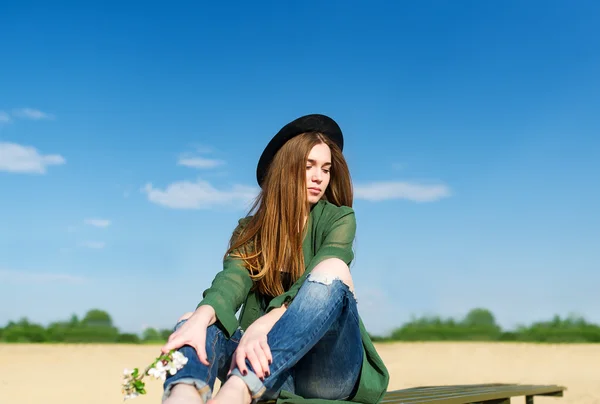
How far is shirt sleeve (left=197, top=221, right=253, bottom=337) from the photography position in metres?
2.37

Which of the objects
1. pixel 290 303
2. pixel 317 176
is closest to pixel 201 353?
pixel 290 303

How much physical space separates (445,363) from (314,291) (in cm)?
708

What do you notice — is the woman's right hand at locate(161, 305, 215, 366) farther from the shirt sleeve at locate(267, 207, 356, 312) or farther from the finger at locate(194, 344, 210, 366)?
the shirt sleeve at locate(267, 207, 356, 312)

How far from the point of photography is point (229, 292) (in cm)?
248

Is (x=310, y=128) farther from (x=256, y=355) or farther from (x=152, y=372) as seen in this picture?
(x=152, y=372)

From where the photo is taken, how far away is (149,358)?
29.0ft

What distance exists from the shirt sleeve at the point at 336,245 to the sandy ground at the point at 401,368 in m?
4.03

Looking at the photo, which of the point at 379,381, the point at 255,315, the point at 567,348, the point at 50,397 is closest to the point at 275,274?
the point at 255,315

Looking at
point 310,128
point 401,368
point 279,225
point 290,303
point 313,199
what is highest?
point 310,128

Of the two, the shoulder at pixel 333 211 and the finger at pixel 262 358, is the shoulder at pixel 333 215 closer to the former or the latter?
the shoulder at pixel 333 211

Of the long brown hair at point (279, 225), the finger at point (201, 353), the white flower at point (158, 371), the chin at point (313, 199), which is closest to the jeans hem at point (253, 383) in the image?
the finger at point (201, 353)

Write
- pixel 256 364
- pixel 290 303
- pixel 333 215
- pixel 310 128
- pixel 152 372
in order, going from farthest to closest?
1. pixel 310 128
2. pixel 333 215
3. pixel 290 303
4. pixel 256 364
5. pixel 152 372

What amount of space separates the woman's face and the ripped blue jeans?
2.10 feet

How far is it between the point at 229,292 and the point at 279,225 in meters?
0.38
